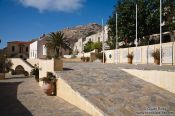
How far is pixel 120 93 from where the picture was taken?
12.3 metres

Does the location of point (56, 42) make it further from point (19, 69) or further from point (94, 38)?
point (94, 38)

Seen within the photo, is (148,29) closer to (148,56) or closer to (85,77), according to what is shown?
(148,56)

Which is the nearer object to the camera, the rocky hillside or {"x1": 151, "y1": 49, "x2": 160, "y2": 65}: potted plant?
{"x1": 151, "y1": 49, "x2": 160, "y2": 65}: potted plant

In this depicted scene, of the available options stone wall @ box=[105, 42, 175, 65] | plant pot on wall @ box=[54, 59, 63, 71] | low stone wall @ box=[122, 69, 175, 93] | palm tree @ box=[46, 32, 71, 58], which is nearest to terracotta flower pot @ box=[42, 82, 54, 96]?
plant pot on wall @ box=[54, 59, 63, 71]

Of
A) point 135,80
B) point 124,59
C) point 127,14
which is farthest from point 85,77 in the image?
point 127,14

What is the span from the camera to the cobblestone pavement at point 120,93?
10.4m

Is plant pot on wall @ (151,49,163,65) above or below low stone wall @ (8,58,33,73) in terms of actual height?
above

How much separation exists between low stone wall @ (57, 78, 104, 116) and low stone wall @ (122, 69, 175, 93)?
4.45m

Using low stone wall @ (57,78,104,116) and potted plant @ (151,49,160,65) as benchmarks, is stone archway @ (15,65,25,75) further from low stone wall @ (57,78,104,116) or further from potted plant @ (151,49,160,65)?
low stone wall @ (57,78,104,116)

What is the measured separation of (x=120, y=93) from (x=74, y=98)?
2.15 metres

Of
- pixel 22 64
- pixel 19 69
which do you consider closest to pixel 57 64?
pixel 22 64

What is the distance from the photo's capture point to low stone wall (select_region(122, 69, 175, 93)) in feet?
42.0

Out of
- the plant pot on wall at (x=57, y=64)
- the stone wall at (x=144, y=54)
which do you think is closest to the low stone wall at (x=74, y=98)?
the plant pot on wall at (x=57, y=64)

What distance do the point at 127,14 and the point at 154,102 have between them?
91.8ft
